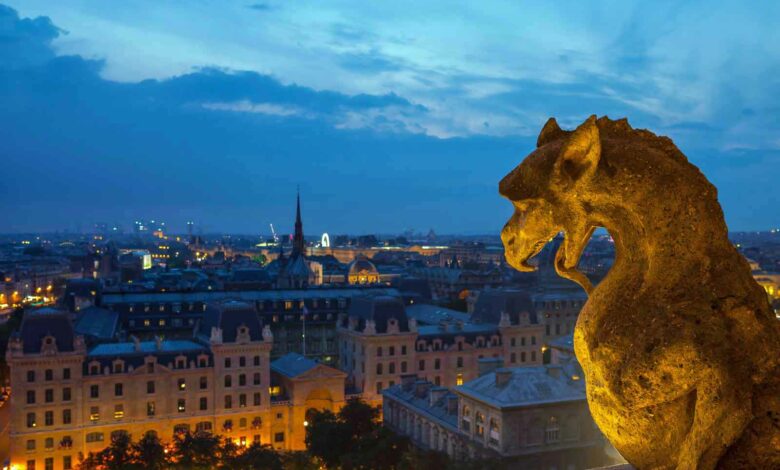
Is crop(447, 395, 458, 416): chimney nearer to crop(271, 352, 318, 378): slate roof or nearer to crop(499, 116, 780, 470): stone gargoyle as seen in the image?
crop(271, 352, 318, 378): slate roof

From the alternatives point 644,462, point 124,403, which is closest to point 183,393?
point 124,403

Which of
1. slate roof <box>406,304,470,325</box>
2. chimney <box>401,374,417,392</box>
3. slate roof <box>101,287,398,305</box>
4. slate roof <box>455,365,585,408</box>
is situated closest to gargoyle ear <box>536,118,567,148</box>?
slate roof <box>455,365,585,408</box>

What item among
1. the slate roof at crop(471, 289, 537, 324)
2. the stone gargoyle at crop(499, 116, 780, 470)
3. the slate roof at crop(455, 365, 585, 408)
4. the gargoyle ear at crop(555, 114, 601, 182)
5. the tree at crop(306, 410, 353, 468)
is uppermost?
the gargoyle ear at crop(555, 114, 601, 182)

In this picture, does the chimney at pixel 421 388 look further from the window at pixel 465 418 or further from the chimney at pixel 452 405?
the window at pixel 465 418

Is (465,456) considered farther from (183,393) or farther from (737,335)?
(737,335)

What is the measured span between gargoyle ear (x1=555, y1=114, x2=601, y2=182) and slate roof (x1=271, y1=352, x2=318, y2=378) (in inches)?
1964

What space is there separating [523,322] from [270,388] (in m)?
24.4

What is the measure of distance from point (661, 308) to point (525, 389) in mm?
35772

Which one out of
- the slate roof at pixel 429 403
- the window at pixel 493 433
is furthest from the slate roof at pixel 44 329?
the window at pixel 493 433

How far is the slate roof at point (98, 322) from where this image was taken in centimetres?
6144

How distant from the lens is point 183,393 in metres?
51.6

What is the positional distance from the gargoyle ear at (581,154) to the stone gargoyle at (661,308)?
0.03 feet

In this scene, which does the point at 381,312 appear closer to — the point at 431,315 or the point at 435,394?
the point at 435,394

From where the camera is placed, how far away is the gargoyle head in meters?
6.47
